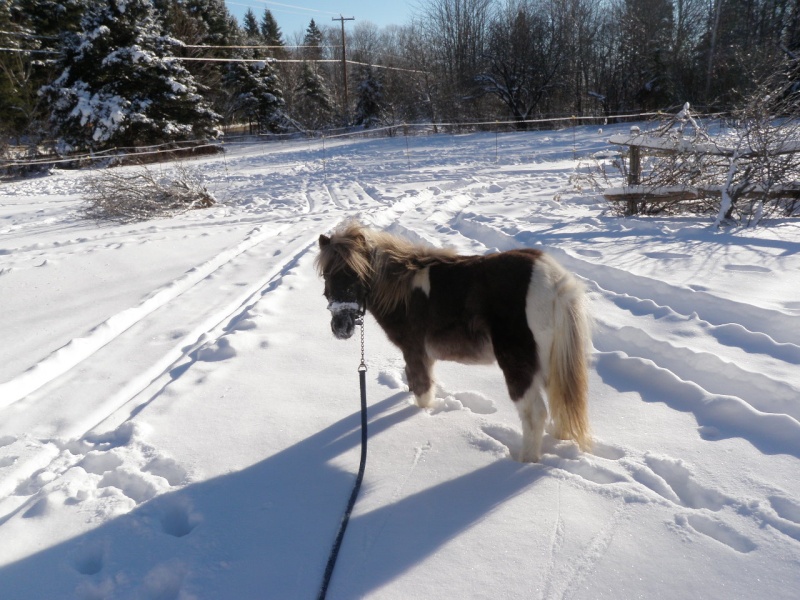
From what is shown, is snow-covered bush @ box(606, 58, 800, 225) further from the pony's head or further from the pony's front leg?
the pony's head

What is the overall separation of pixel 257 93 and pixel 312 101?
205 inches

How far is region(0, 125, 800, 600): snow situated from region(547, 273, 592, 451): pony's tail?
8.9 inches

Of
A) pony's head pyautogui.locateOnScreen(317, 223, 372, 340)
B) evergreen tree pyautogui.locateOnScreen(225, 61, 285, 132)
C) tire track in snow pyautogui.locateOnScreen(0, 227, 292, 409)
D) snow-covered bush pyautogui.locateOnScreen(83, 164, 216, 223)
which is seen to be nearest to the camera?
pony's head pyautogui.locateOnScreen(317, 223, 372, 340)

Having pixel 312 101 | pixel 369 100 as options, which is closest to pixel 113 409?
pixel 369 100

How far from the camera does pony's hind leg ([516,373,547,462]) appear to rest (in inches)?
109

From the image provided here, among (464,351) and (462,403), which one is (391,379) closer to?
(462,403)

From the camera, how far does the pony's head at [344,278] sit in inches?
121

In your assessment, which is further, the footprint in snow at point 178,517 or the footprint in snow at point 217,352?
the footprint in snow at point 217,352

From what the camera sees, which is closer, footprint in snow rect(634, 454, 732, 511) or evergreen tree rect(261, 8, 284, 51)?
footprint in snow rect(634, 454, 732, 511)

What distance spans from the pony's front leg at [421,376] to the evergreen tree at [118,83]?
2956 cm

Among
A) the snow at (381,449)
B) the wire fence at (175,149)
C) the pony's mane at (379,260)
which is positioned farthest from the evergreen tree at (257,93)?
the pony's mane at (379,260)

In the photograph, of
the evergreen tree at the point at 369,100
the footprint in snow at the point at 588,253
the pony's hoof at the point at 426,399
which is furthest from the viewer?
the evergreen tree at the point at 369,100

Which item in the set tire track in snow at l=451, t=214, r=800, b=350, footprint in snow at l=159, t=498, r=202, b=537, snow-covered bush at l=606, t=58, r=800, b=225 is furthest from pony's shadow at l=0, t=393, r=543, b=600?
snow-covered bush at l=606, t=58, r=800, b=225

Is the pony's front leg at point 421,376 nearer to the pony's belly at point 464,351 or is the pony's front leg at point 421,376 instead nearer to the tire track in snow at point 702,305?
the pony's belly at point 464,351
